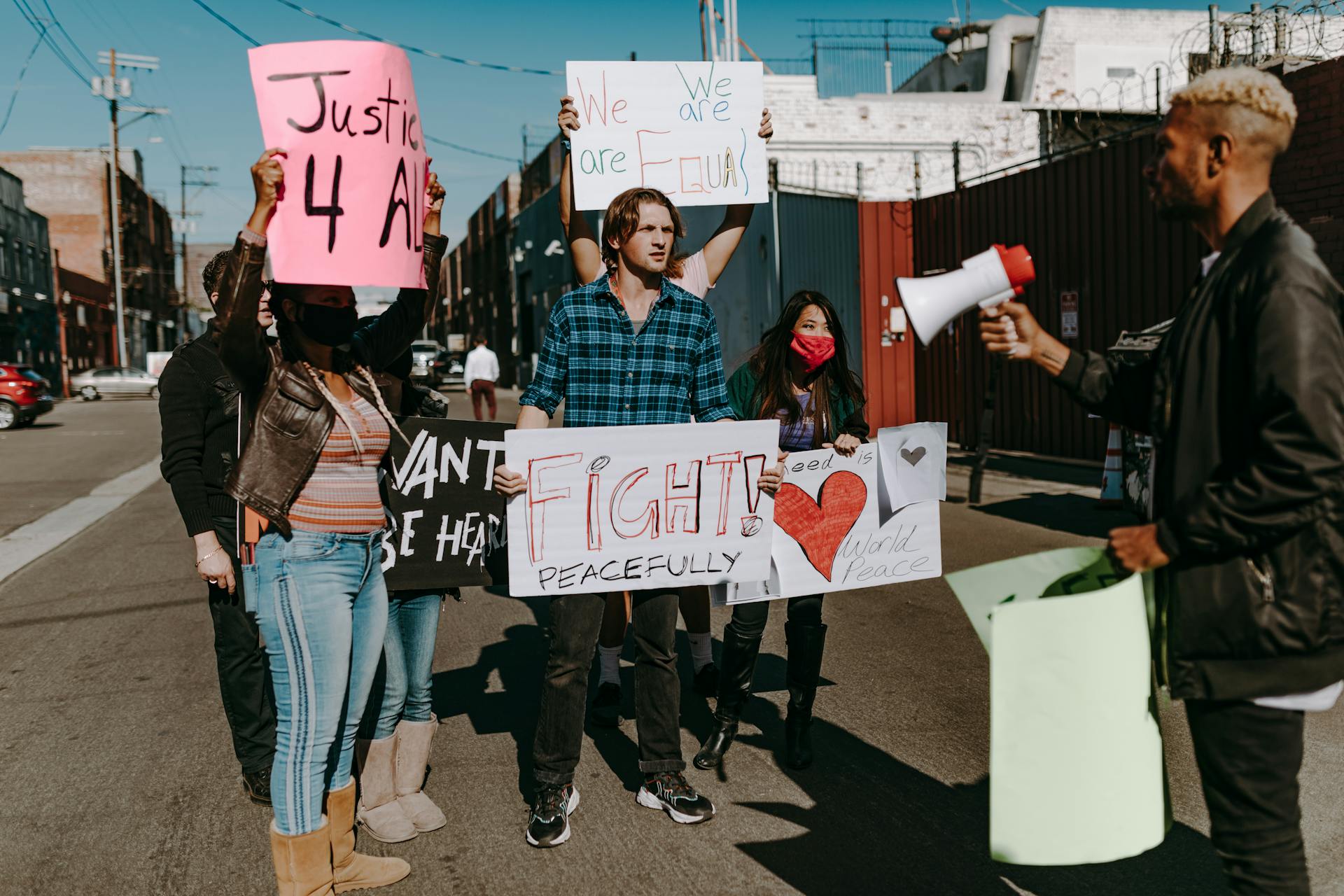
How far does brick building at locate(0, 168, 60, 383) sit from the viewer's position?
157ft

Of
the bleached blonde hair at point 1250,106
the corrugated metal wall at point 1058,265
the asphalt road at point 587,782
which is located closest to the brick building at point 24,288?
the corrugated metal wall at point 1058,265

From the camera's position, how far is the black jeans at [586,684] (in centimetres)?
383

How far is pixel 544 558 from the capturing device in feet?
12.6

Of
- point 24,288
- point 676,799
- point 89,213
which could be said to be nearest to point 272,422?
point 676,799

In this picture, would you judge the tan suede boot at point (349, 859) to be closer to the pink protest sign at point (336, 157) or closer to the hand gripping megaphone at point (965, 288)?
the pink protest sign at point (336, 157)

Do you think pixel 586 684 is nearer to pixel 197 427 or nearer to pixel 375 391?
pixel 375 391

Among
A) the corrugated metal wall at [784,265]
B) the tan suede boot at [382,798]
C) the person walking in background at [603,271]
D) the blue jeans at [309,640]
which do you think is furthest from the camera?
the corrugated metal wall at [784,265]

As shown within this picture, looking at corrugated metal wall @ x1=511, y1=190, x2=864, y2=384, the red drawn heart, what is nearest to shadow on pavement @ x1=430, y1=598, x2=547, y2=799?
the red drawn heart

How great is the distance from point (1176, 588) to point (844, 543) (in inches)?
88.1

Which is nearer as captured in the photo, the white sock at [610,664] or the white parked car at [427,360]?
the white sock at [610,664]

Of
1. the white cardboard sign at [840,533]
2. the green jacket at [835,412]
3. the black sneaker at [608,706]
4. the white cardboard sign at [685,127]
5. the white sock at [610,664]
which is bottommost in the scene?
the black sneaker at [608,706]

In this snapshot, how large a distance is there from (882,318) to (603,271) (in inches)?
553

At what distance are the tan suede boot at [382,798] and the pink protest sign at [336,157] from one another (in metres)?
1.72

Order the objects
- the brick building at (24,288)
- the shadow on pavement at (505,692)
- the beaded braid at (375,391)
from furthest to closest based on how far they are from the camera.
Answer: the brick building at (24,288), the shadow on pavement at (505,692), the beaded braid at (375,391)
